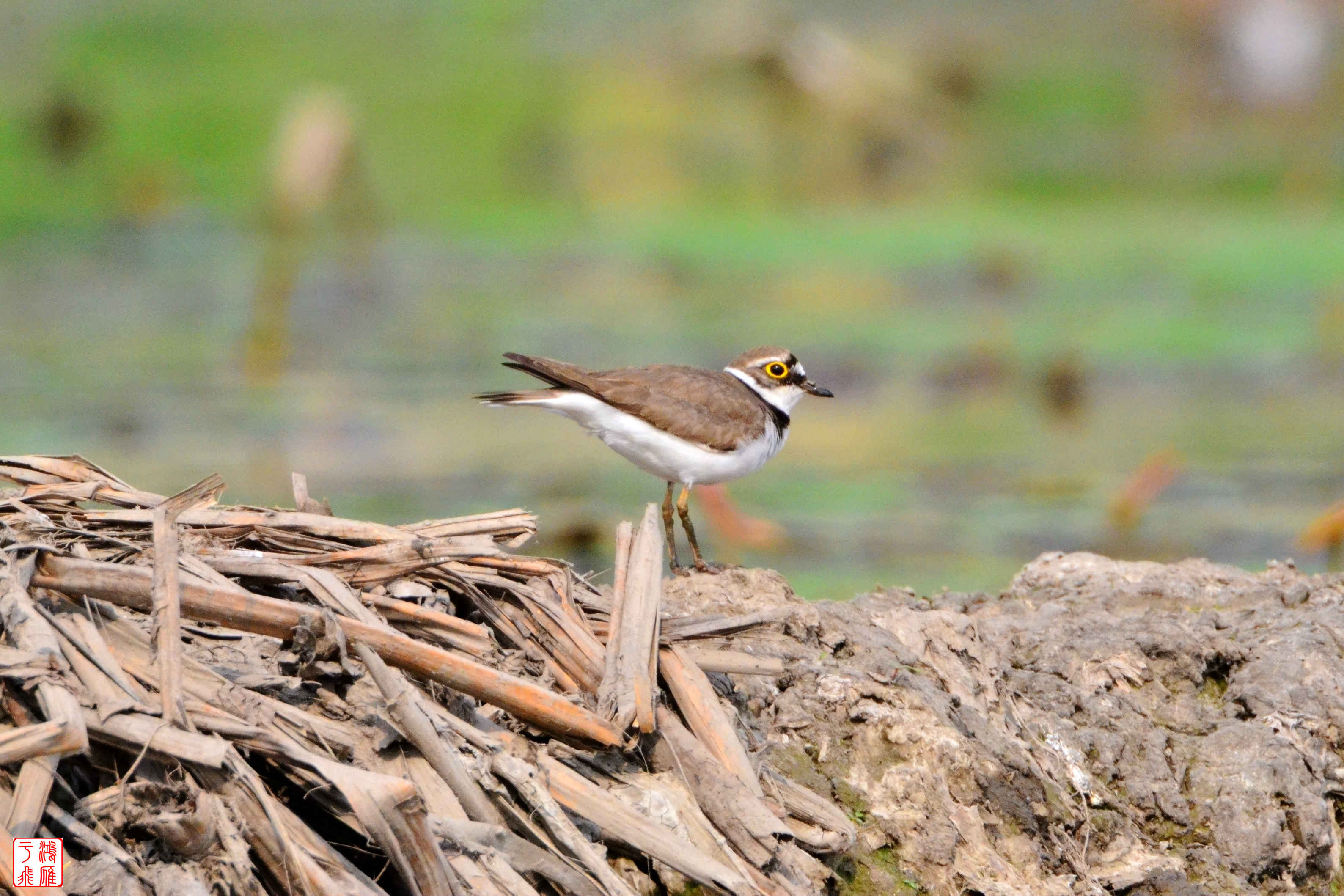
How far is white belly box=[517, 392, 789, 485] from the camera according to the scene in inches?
238

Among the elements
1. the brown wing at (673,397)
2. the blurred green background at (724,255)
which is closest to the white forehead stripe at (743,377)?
the brown wing at (673,397)

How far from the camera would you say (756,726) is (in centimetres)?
404

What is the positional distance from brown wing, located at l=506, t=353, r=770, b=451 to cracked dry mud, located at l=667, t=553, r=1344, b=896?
1.17 metres

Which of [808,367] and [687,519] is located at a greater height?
[808,367]

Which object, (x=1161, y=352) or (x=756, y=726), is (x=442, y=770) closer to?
(x=756, y=726)

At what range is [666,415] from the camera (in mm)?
6047

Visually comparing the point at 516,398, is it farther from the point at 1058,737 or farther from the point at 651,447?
the point at 1058,737

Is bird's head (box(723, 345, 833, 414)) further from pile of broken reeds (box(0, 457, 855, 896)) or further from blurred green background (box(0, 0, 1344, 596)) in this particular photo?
pile of broken reeds (box(0, 457, 855, 896))

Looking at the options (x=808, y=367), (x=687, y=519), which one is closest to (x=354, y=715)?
(x=687, y=519)

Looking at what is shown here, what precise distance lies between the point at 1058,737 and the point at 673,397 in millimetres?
2219

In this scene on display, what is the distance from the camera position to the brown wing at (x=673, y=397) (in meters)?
6.01

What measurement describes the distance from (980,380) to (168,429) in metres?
6.59

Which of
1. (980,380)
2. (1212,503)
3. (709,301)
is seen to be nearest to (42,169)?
(709,301)

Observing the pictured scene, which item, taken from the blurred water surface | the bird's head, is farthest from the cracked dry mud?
the blurred water surface
